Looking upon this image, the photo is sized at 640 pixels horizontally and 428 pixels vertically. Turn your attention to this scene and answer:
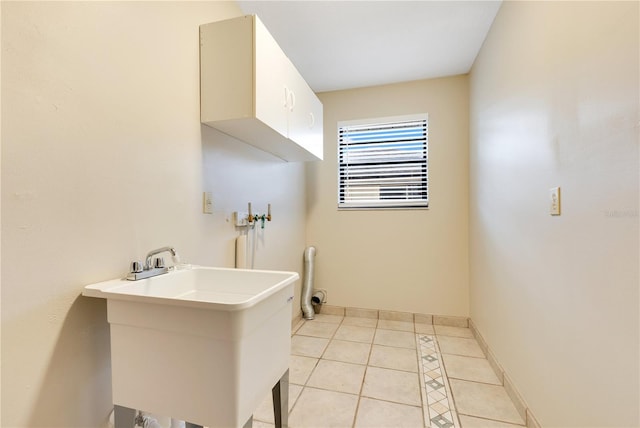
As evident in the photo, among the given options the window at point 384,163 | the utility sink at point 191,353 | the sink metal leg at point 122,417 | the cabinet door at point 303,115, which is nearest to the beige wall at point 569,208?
the window at point 384,163

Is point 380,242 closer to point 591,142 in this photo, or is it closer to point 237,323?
point 591,142

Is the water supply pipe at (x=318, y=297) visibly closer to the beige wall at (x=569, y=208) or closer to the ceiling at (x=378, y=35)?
the beige wall at (x=569, y=208)

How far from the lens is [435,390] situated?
1778 mm

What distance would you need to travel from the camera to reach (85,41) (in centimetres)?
95

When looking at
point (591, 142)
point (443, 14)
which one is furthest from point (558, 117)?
point (443, 14)

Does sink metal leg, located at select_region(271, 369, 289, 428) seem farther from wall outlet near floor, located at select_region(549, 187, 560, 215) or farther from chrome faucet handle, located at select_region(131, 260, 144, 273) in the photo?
wall outlet near floor, located at select_region(549, 187, 560, 215)

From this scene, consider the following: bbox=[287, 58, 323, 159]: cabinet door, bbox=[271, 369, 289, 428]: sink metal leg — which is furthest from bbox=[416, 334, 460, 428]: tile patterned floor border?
bbox=[287, 58, 323, 159]: cabinet door

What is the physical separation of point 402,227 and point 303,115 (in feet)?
5.24

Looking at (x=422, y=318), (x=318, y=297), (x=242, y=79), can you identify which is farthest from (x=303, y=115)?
(x=422, y=318)

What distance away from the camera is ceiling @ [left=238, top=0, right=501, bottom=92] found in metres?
1.85

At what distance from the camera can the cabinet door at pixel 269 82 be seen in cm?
139

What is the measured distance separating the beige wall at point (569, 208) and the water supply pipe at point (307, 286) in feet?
5.63

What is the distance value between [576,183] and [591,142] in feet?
0.53

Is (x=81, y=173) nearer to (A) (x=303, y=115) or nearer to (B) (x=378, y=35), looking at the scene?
(A) (x=303, y=115)
